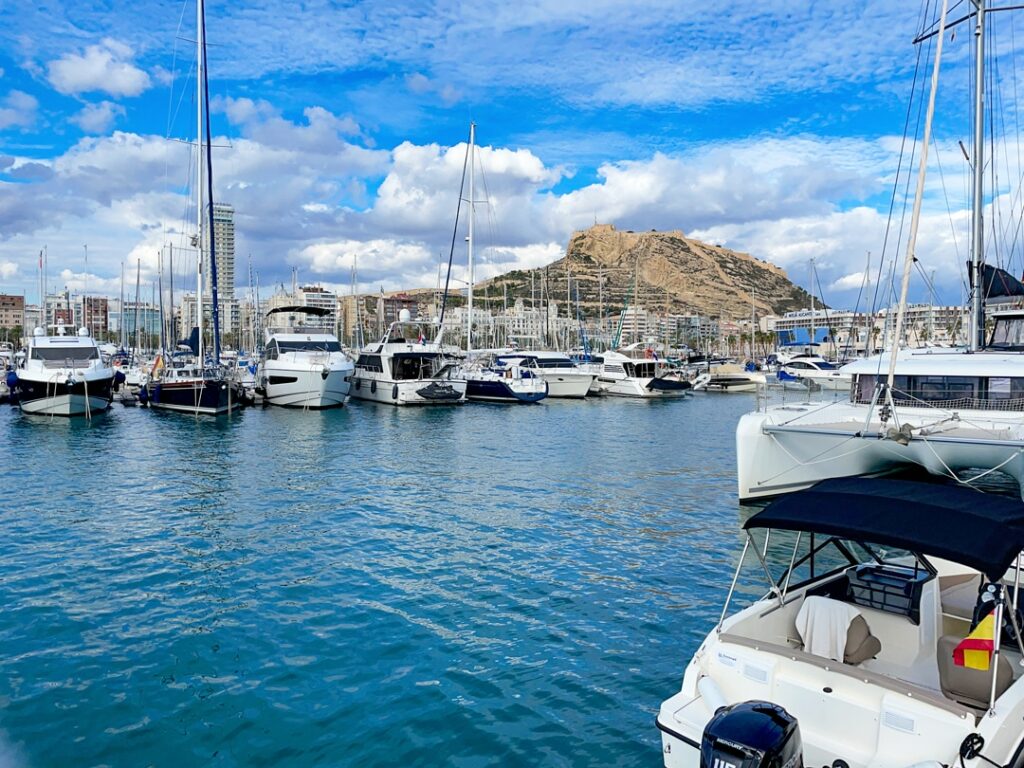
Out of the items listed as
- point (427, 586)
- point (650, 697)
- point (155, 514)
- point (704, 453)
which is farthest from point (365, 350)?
point (650, 697)

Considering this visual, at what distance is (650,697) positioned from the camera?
8.11 meters

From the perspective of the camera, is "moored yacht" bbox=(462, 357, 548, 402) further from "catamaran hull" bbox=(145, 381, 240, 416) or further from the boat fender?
the boat fender

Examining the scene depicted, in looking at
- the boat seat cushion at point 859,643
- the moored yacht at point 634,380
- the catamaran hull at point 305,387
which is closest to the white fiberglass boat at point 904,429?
the boat seat cushion at point 859,643

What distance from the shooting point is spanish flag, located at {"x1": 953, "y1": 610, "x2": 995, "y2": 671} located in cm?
543

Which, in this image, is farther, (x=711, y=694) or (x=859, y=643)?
(x=859, y=643)

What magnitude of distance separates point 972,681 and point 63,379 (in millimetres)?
39599

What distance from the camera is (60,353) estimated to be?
3834 cm

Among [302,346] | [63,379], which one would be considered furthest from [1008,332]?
[63,379]

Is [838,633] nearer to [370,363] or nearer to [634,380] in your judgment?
[370,363]

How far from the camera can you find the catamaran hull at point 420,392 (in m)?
44.9

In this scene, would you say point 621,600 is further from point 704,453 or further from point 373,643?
point 704,453

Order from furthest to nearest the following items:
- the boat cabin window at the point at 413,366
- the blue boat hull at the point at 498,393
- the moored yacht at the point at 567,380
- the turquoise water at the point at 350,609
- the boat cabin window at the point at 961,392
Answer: the moored yacht at the point at 567,380 → the blue boat hull at the point at 498,393 → the boat cabin window at the point at 413,366 → the boat cabin window at the point at 961,392 → the turquoise water at the point at 350,609

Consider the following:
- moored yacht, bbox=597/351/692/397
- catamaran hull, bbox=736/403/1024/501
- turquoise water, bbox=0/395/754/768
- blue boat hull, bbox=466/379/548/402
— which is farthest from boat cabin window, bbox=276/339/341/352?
catamaran hull, bbox=736/403/1024/501

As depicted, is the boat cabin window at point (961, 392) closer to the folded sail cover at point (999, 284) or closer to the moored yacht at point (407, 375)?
the folded sail cover at point (999, 284)
